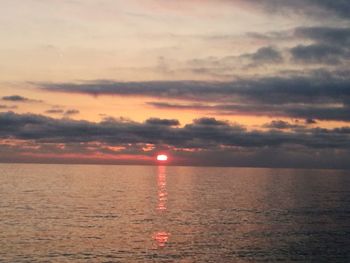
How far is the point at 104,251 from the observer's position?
75.1 metres

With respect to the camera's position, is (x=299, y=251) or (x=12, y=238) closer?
(x=299, y=251)

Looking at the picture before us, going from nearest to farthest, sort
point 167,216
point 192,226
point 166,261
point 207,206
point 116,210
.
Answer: point 166,261 → point 192,226 → point 167,216 → point 116,210 → point 207,206

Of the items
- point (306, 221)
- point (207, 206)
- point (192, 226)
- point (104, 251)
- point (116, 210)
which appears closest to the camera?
point (104, 251)

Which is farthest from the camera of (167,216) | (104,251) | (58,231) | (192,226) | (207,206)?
(207,206)

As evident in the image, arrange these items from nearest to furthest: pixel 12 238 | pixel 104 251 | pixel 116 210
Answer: pixel 104 251
pixel 12 238
pixel 116 210

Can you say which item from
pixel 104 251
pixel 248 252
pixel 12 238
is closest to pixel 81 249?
pixel 104 251

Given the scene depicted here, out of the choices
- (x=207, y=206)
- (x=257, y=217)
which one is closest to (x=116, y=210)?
(x=207, y=206)

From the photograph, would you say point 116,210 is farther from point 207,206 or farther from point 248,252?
point 248,252

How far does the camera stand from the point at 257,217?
115625 mm

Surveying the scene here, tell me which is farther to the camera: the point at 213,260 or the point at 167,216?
the point at 167,216

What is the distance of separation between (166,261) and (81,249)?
53.3 ft

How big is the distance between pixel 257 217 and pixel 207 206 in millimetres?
29059

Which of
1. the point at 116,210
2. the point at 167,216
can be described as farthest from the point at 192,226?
the point at 116,210

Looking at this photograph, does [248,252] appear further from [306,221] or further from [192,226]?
[306,221]
